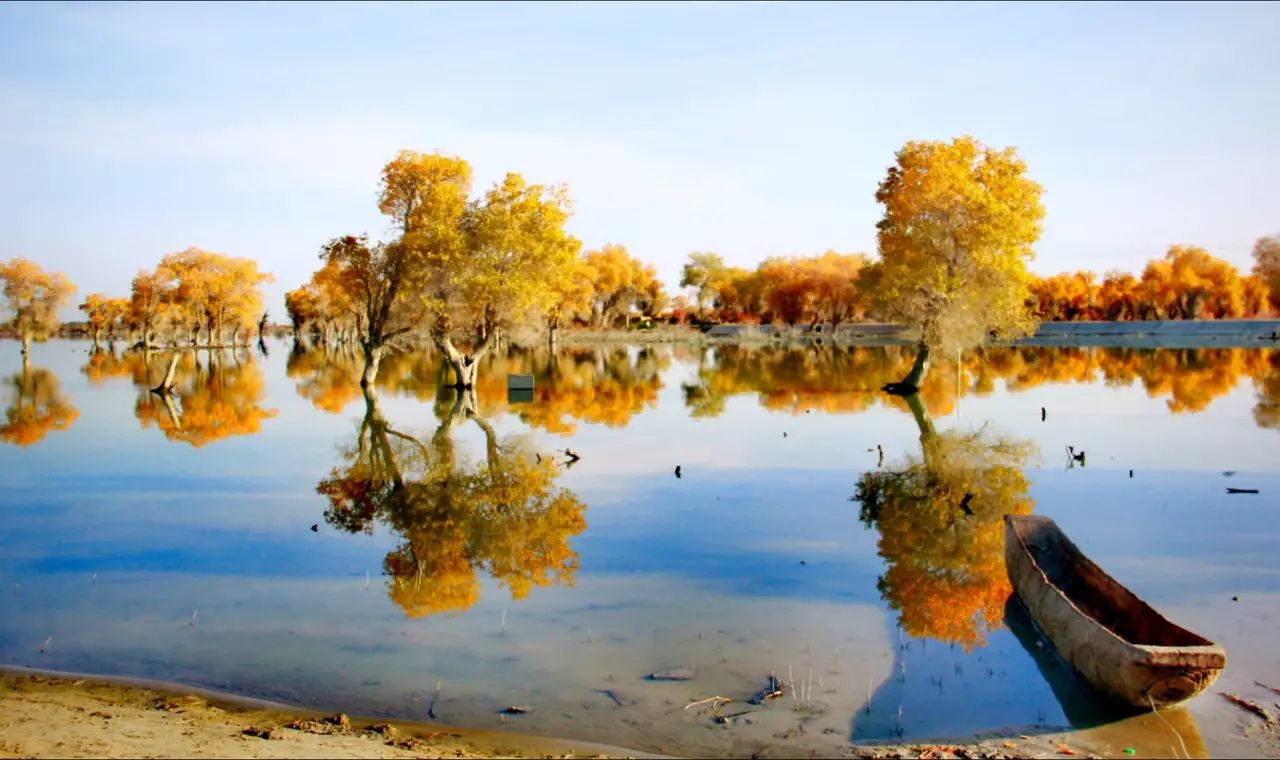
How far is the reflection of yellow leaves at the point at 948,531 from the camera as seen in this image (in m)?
12.7

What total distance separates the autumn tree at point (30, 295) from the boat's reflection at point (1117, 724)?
98.1 m

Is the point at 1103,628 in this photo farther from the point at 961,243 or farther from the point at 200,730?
the point at 961,243

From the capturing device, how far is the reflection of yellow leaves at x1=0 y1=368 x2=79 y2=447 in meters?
32.3

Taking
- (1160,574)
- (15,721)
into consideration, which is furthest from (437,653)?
(1160,574)

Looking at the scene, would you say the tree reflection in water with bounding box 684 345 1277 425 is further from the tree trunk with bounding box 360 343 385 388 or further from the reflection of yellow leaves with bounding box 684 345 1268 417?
the tree trunk with bounding box 360 343 385 388

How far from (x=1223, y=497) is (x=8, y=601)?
22.0 metres

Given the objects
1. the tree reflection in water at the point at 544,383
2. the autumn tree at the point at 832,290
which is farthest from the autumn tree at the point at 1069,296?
the tree reflection in water at the point at 544,383

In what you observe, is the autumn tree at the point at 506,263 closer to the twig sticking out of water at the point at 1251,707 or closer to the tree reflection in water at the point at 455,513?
the tree reflection in water at the point at 455,513

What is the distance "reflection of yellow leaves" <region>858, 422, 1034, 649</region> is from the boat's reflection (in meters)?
1.46

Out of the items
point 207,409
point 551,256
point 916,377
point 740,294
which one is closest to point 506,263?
point 551,256

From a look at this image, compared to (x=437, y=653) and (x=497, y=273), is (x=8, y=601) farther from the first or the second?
(x=497, y=273)

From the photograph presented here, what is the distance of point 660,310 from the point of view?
15550 cm

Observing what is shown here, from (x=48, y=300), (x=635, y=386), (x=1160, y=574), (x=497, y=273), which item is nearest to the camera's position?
(x=1160, y=574)

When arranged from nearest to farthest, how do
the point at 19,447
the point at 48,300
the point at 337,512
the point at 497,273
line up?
the point at 337,512 → the point at 19,447 → the point at 497,273 → the point at 48,300
